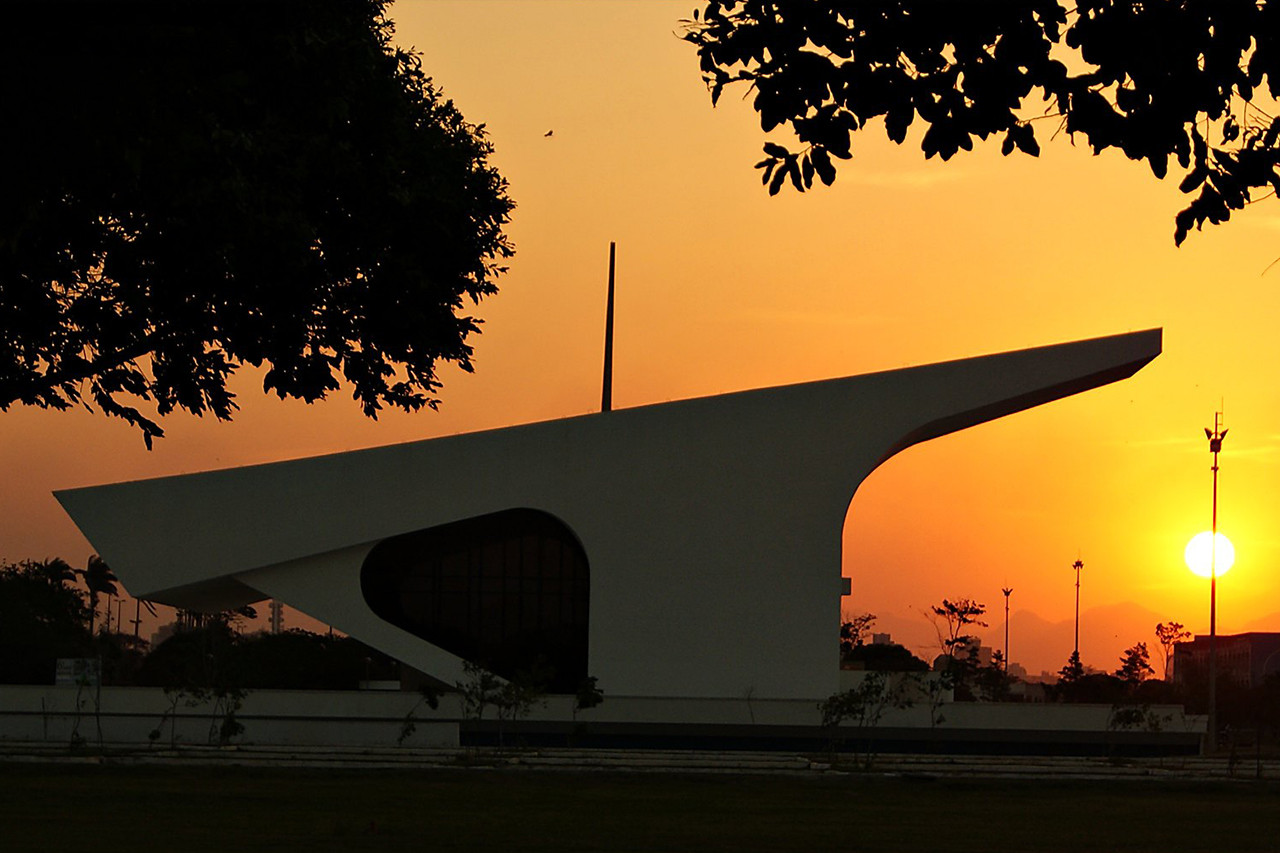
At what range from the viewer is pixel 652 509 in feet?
98.8

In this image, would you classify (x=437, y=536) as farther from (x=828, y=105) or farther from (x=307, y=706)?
(x=828, y=105)

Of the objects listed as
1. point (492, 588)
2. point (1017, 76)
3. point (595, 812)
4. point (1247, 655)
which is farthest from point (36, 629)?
point (1247, 655)

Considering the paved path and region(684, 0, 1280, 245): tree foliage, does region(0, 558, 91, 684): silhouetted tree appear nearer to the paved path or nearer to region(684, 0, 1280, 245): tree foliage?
the paved path

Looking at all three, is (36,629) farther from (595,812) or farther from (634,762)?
(595,812)

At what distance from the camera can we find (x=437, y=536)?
103ft

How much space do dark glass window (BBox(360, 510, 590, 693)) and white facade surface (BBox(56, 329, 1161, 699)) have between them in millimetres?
1073

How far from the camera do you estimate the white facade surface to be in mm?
29609

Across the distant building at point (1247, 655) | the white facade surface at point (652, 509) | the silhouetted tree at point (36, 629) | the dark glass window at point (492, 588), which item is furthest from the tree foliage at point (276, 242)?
the distant building at point (1247, 655)

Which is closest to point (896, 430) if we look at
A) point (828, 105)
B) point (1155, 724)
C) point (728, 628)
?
point (728, 628)

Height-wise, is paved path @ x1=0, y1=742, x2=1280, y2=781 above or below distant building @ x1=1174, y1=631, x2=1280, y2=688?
below

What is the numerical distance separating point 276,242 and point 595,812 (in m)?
6.62

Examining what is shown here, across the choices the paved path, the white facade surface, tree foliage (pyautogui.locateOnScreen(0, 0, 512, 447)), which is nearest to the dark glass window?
the white facade surface

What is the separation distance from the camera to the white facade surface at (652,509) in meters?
29.6

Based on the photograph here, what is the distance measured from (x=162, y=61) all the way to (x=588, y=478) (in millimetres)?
24468
